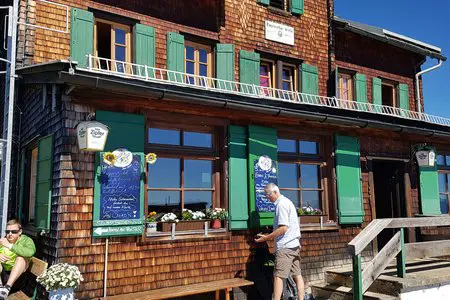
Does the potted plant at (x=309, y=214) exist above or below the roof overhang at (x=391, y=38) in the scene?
below

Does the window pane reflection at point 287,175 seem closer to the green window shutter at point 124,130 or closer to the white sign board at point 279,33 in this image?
the green window shutter at point 124,130

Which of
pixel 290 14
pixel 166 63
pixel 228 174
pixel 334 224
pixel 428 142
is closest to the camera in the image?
pixel 228 174

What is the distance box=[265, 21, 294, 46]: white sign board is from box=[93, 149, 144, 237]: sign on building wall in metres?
5.86

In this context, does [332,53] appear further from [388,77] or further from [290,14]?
[388,77]

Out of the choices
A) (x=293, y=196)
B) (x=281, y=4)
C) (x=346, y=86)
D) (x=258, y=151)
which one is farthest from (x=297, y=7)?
(x=293, y=196)

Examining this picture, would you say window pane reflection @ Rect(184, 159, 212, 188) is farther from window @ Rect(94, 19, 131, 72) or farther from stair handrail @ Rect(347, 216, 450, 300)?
window @ Rect(94, 19, 131, 72)

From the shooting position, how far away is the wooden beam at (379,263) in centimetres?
619

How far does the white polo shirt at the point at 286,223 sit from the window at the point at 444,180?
630 centimetres

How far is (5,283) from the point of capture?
6.40 meters

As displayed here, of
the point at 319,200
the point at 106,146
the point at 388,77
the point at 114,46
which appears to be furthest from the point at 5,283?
the point at 388,77

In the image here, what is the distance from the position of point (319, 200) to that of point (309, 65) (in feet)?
13.7

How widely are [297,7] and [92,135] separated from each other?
750 centimetres

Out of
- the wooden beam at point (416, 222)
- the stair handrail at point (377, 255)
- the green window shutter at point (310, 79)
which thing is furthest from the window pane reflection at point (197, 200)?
the green window shutter at point (310, 79)

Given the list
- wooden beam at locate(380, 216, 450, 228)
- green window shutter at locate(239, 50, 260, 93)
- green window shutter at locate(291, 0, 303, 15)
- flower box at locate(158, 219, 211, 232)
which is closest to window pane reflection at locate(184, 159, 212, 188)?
flower box at locate(158, 219, 211, 232)
